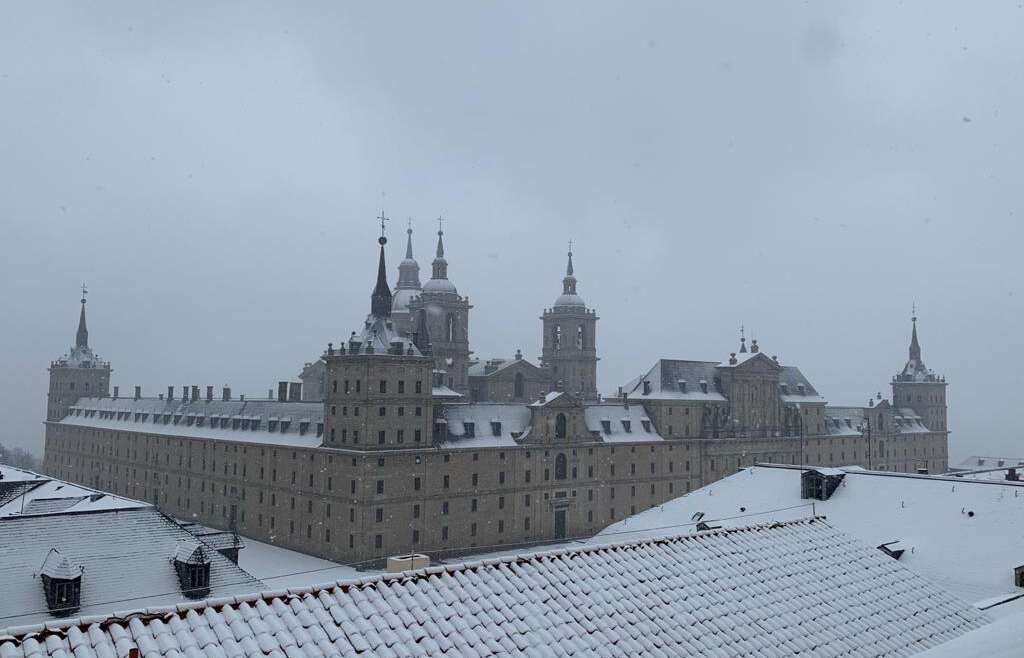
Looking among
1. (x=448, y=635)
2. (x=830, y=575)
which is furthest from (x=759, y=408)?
(x=448, y=635)

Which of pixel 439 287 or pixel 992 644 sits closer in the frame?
pixel 992 644

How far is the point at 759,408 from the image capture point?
8825 centimetres

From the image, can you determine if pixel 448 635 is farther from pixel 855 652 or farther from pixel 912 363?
pixel 912 363

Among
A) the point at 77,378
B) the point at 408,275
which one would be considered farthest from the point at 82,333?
the point at 408,275

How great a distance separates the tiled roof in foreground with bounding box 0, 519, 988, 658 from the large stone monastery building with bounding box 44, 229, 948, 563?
4593 cm

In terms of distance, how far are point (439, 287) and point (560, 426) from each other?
106 ft

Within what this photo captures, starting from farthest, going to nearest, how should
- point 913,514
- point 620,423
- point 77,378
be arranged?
point 77,378, point 620,423, point 913,514

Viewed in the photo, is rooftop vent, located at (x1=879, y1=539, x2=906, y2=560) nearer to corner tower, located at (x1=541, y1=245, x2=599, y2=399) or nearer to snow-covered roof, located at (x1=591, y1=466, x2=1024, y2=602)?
snow-covered roof, located at (x1=591, y1=466, x2=1024, y2=602)

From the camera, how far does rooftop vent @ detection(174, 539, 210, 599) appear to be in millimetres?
28391

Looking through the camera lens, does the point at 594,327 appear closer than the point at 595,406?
No

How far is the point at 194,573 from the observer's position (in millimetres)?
28609

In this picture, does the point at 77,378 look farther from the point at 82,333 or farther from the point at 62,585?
the point at 62,585

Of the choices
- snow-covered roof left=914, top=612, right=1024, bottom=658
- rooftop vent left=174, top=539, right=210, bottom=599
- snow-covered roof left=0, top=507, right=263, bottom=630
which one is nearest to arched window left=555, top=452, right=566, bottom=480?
snow-covered roof left=0, top=507, right=263, bottom=630

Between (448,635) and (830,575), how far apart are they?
9.34m
